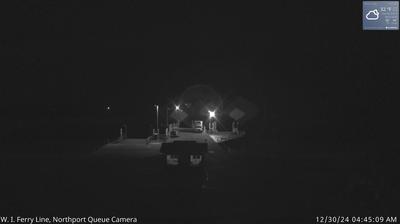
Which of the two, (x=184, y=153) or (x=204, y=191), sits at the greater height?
(x=184, y=153)

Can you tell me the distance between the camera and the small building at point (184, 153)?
1986 centimetres

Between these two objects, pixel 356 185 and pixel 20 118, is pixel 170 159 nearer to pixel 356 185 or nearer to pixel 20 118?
pixel 356 185

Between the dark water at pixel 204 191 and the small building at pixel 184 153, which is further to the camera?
the small building at pixel 184 153

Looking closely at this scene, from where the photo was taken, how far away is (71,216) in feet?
39.6

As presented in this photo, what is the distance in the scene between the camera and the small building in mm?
19859

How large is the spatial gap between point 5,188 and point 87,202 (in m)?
4.66

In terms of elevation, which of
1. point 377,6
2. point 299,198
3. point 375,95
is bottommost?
point 299,198

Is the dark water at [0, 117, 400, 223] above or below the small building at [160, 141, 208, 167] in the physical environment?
below

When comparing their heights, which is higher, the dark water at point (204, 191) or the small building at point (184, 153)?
the small building at point (184, 153)

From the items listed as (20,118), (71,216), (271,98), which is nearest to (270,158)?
(71,216)

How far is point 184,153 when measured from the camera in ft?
65.0

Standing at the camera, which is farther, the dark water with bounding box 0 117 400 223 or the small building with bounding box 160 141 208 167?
the small building with bounding box 160 141 208 167

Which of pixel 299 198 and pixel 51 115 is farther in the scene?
pixel 51 115

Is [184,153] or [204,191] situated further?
[184,153]
